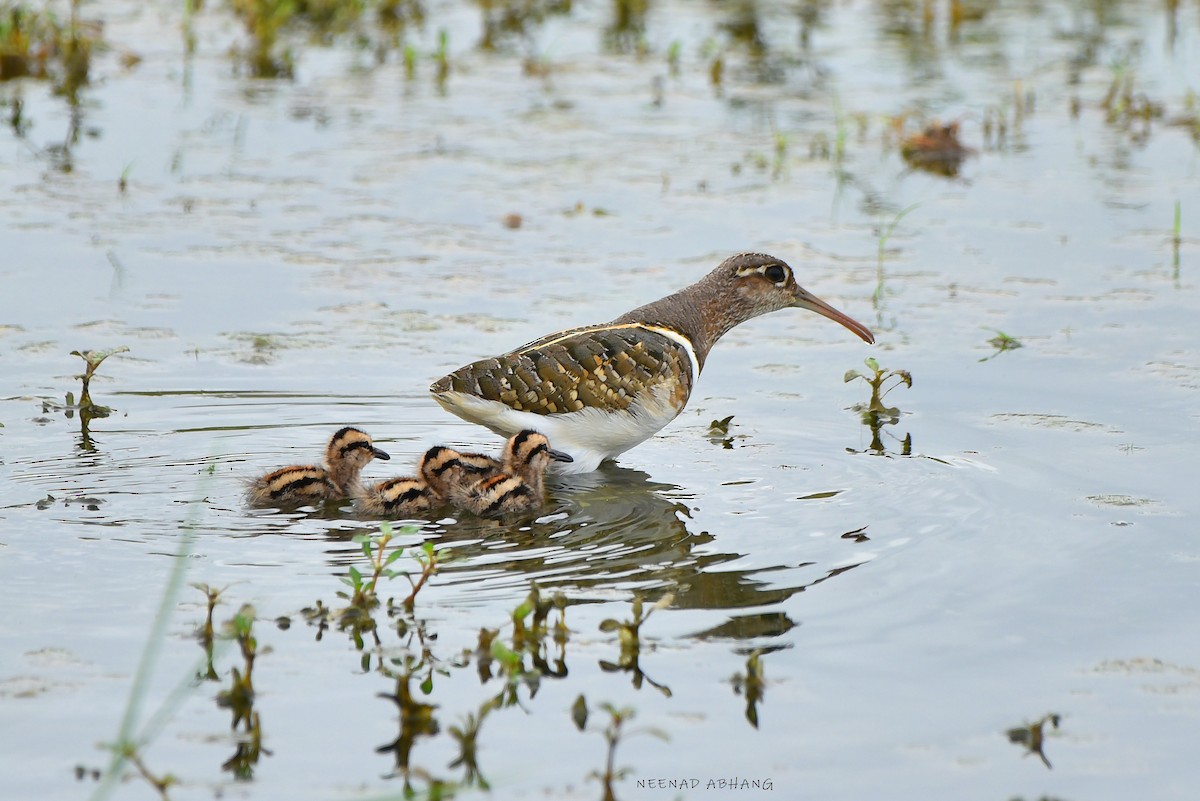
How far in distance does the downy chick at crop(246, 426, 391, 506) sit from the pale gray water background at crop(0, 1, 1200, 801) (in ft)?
0.58

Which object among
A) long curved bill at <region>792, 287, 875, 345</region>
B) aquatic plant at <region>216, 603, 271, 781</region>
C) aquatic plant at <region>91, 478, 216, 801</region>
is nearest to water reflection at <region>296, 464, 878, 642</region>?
aquatic plant at <region>216, 603, 271, 781</region>

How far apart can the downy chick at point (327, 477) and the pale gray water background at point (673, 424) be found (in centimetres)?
18

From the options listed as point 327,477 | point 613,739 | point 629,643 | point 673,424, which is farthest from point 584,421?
point 613,739

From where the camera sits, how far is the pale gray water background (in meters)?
5.57

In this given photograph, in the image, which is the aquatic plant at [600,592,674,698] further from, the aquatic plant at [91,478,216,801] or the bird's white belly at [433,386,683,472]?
the bird's white belly at [433,386,683,472]

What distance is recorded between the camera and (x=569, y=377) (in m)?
8.31

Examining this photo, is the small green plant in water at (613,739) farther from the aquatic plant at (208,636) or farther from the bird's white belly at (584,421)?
the bird's white belly at (584,421)

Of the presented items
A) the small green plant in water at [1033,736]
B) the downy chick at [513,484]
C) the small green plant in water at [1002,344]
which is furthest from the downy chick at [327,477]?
the small green plant in water at [1002,344]

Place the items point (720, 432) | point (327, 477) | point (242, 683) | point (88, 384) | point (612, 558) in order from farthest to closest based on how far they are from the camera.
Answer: point (720, 432), point (88, 384), point (327, 477), point (612, 558), point (242, 683)

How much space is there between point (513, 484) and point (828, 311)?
263 centimetres

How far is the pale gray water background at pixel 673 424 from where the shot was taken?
18.3ft

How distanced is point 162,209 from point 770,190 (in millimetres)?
4536

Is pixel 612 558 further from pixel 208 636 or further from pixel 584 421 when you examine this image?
pixel 208 636

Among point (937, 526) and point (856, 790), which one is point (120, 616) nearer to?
point (856, 790)
